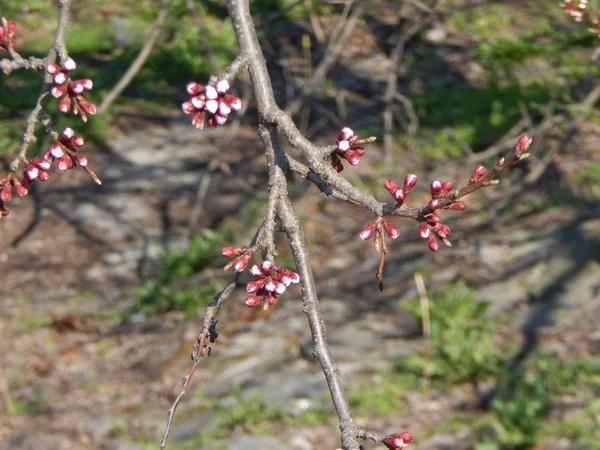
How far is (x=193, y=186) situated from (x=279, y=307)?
7.04 feet

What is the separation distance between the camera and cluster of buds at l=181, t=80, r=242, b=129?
1.73 m

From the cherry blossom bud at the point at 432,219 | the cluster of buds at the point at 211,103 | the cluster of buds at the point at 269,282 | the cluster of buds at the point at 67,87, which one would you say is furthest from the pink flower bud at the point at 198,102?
the cherry blossom bud at the point at 432,219

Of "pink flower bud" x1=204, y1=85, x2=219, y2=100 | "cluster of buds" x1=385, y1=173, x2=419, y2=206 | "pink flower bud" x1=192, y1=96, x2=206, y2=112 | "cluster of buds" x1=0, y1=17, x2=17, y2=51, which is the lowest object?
"cluster of buds" x1=385, y1=173, x2=419, y2=206

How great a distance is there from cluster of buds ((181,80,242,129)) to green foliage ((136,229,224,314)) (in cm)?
480

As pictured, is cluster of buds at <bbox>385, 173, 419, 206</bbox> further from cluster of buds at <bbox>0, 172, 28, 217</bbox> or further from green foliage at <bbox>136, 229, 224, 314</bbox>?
green foliage at <bbox>136, 229, 224, 314</bbox>

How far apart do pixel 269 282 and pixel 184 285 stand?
5.13 m

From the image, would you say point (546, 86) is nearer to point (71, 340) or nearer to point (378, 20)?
point (378, 20)

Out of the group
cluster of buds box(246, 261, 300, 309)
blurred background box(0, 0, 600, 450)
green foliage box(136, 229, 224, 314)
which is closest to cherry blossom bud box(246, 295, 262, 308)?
cluster of buds box(246, 261, 300, 309)

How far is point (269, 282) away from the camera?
5.42 feet

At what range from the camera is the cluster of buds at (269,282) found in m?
1.64

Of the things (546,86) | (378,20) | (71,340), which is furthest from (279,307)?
(378,20)

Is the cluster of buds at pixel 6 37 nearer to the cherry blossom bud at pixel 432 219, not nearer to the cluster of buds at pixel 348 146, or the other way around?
the cluster of buds at pixel 348 146

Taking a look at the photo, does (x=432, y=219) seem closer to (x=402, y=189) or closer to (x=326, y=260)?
(x=402, y=189)

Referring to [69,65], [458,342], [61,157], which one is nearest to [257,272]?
[61,157]
